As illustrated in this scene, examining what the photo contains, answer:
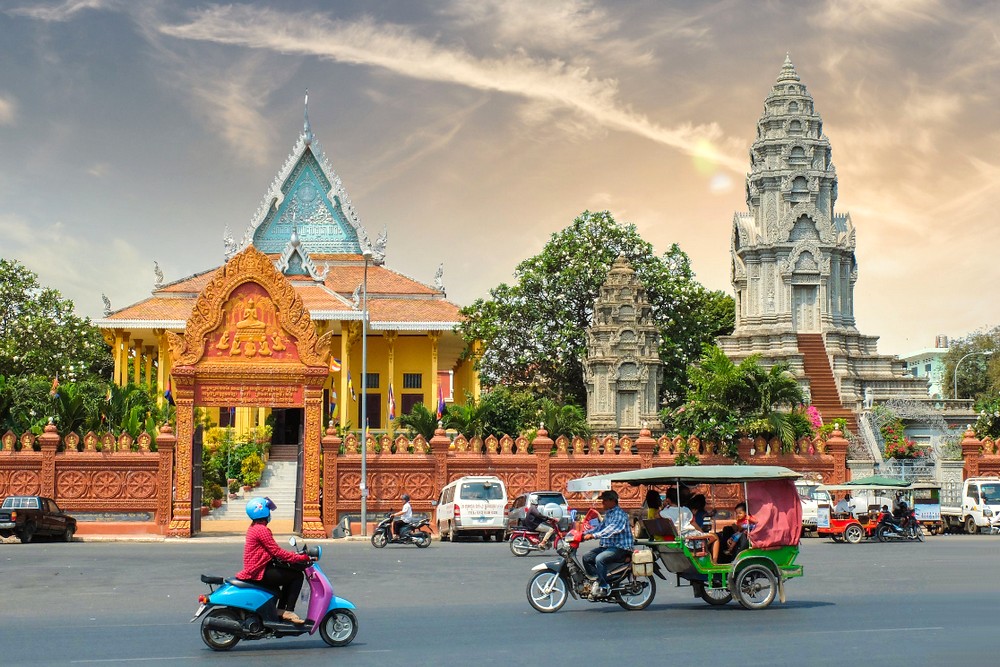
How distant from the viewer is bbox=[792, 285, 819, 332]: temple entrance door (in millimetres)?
53031

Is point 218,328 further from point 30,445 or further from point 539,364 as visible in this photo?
point 539,364

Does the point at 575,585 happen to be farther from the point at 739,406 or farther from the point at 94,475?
the point at 739,406

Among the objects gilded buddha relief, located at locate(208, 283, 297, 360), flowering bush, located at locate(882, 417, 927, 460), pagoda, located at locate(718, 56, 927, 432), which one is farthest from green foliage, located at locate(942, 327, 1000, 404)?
gilded buddha relief, located at locate(208, 283, 297, 360)

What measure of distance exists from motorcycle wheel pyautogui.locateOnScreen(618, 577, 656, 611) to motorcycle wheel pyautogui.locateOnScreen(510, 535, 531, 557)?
9907mm

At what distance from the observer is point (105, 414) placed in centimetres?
3475

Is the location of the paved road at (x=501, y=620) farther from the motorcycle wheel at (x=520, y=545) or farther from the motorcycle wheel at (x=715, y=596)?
the motorcycle wheel at (x=520, y=545)

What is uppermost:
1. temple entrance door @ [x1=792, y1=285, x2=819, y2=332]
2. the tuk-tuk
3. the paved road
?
temple entrance door @ [x1=792, y1=285, x2=819, y2=332]

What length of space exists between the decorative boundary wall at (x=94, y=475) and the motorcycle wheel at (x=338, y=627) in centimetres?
A: 1942

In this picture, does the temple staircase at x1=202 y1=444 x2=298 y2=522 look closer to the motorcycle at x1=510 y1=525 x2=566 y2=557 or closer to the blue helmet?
the motorcycle at x1=510 y1=525 x2=566 y2=557

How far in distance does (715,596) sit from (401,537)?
1240 cm

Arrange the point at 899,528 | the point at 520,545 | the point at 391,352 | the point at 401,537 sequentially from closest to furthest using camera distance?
the point at 520,545 < the point at 401,537 < the point at 899,528 < the point at 391,352

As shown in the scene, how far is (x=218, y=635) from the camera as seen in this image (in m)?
11.0

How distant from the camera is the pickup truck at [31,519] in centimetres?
2738

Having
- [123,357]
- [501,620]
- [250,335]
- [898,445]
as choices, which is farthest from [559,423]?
[501,620]
